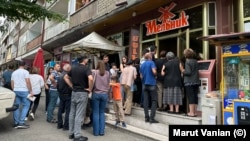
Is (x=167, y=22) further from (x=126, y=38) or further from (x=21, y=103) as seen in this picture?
(x=21, y=103)

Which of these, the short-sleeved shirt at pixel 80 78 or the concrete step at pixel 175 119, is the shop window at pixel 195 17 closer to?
the concrete step at pixel 175 119

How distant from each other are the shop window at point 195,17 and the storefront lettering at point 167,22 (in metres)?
0.12

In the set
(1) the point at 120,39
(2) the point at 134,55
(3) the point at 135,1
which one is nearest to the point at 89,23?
(1) the point at 120,39


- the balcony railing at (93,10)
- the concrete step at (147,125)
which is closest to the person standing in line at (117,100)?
the concrete step at (147,125)

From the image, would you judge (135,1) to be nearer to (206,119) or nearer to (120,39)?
(120,39)

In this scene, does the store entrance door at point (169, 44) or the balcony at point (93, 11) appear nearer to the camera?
the store entrance door at point (169, 44)

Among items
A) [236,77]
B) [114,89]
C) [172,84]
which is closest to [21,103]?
[114,89]

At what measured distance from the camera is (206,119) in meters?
5.80

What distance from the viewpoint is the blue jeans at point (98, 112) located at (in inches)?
253

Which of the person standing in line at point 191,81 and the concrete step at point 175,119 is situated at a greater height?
the person standing in line at point 191,81

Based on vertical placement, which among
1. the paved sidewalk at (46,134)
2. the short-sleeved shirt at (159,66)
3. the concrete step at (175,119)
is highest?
the short-sleeved shirt at (159,66)

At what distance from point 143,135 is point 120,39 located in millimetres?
6490

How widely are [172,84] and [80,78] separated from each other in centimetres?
227

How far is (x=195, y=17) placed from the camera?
8.12 meters
